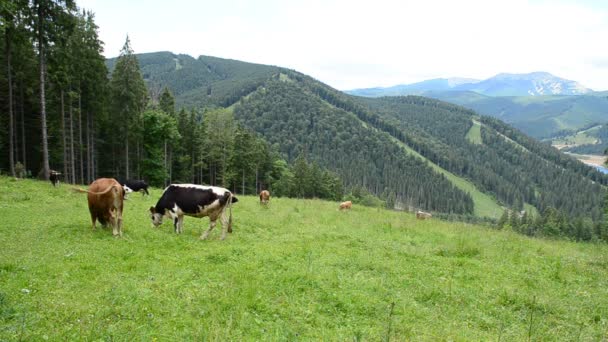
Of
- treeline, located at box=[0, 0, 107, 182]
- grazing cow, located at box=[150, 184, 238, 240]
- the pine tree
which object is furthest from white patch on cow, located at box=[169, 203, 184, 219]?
the pine tree

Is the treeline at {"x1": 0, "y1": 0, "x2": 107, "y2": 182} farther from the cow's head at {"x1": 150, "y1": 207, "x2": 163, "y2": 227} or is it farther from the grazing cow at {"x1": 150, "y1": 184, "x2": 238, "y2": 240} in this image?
the grazing cow at {"x1": 150, "y1": 184, "x2": 238, "y2": 240}

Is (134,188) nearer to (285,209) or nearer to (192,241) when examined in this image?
(285,209)

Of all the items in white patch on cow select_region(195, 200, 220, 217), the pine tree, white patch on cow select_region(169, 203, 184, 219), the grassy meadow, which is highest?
the pine tree

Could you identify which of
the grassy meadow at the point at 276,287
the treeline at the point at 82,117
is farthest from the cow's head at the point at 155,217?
the treeline at the point at 82,117

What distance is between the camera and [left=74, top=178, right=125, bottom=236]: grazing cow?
488 inches

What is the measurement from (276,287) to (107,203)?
25.7 feet

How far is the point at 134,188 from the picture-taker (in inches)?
1131

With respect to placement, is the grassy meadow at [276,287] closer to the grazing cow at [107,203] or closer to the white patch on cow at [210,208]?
the grazing cow at [107,203]

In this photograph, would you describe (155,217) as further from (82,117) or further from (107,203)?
(82,117)

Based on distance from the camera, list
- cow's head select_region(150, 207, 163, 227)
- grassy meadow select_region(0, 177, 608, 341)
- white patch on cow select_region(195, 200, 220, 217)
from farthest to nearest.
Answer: cow's head select_region(150, 207, 163, 227) < white patch on cow select_region(195, 200, 220, 217) < grassy meadow select_region(0, 177, 608, 341)

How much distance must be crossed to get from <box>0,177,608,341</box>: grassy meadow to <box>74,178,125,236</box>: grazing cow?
58 centimetres

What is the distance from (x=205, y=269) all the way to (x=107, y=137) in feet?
148

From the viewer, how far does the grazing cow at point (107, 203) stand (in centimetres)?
1241

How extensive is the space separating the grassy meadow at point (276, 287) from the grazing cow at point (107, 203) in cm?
58
